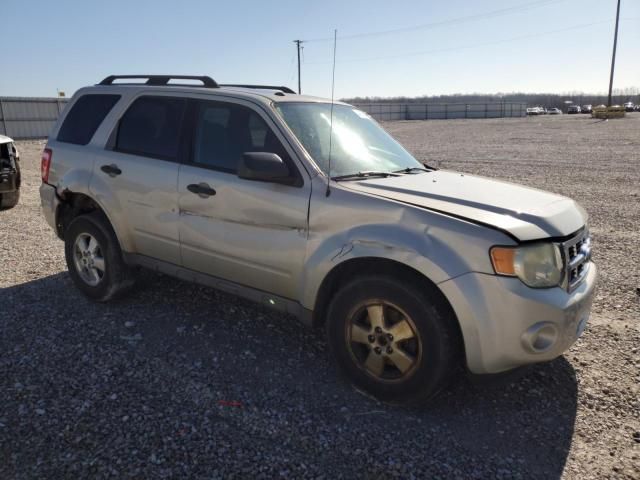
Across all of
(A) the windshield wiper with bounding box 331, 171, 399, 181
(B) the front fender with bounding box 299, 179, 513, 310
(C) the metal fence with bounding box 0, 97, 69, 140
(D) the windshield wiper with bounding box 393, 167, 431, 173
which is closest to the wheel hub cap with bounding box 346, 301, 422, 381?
(B) the front fender with bounding box 299, 179, 513, 310

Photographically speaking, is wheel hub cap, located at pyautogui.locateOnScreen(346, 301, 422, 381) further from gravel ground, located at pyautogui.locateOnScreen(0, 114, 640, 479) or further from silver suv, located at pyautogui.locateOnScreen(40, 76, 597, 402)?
gravel ground, located at pyautogui.locateOnScreen(0, 114, 640, 479)

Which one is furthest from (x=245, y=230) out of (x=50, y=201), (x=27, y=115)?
(x=27, y=115)

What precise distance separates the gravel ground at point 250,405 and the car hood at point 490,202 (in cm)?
94

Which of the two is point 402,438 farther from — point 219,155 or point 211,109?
point 211,109

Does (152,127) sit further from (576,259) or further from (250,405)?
(576,259)

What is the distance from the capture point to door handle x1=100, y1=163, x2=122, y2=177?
14.6ft

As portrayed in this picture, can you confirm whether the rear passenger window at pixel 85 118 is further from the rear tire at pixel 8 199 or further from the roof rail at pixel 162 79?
the rear tire at pixel 8 199

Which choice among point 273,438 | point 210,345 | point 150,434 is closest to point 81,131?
point 210,345

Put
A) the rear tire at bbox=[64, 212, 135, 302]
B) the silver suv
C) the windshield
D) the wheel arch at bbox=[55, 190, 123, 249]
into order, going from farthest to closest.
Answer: the wheel arch at bbox=[55, 190, 123, 249] → the rear tire at bbox=[64, 212, 135, 302] → the windshield → the silver suv

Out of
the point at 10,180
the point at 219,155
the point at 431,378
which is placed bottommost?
the point at 431,378

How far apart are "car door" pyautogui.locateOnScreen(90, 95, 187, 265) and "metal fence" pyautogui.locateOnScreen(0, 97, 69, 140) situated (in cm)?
2725

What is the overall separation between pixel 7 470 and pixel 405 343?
2242 millimetres

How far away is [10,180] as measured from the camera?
8.30m

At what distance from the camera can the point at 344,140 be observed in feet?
13.0
